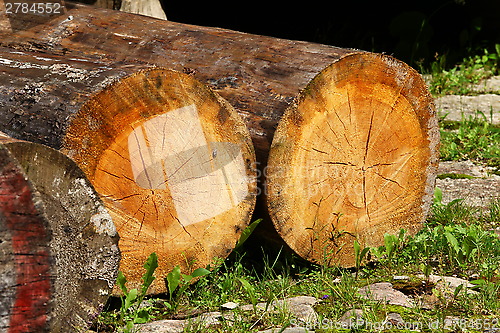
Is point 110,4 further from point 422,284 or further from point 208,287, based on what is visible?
point 422,284

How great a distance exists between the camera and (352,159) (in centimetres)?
326

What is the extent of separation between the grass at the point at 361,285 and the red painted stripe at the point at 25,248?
490 mm

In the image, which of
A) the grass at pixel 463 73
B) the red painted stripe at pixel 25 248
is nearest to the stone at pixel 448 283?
the red painted stripe at pixel 25 248

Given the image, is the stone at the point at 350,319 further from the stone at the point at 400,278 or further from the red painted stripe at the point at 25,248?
the red painted stripe at the point at 25,248

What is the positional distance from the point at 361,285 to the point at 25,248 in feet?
5.13

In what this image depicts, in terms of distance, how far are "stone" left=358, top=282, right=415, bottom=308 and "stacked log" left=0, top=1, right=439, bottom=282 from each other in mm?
283

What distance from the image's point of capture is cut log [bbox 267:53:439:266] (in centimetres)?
307

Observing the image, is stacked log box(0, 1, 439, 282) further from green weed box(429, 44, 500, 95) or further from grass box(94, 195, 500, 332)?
green weed box(429, 44, 500, 95)

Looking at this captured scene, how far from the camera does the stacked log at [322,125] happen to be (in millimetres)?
3064

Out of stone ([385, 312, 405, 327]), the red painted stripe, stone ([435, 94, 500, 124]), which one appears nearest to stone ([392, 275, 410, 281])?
stone ([385, 312, 405, 327])

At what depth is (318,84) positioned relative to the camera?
3.06 metres

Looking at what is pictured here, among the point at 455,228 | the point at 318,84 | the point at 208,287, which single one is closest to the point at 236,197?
the point at 208,287

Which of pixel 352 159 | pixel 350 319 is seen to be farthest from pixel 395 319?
pixel 352 159

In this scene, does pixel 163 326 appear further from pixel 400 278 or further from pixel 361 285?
pixel 400 278
